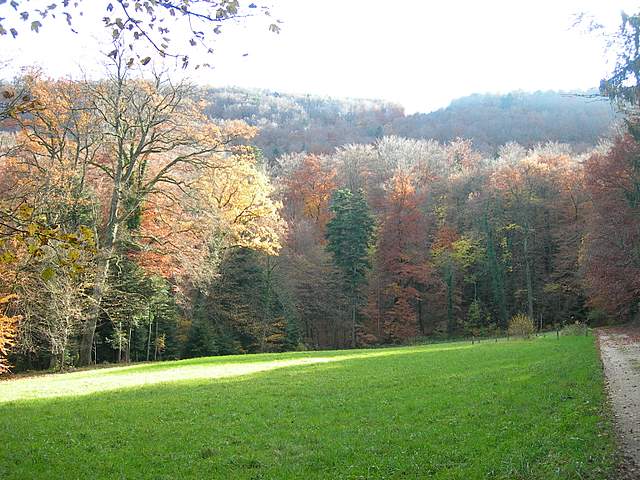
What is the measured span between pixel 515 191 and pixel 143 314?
1394 inches

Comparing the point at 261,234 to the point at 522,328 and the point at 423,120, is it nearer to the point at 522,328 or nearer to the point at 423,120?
the point at 522,328

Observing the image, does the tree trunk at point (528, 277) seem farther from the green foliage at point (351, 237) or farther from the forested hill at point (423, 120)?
the forested hill at point (423, 120)

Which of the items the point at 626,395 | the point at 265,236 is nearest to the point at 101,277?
the point at 265,236

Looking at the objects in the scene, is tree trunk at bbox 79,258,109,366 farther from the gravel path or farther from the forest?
the gravel path

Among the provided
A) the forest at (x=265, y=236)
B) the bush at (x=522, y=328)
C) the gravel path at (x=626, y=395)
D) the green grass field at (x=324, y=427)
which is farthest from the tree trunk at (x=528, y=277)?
the green grass field at (x=324, y=427)

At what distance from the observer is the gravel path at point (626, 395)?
712 cm

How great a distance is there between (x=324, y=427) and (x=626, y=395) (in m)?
6.60

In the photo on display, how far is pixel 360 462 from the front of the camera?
7.82m

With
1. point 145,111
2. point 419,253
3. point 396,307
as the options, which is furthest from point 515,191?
point 145,111

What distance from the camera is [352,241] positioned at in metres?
48.2

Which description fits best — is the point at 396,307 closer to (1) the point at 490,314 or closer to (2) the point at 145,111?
(1) the point at 490,314

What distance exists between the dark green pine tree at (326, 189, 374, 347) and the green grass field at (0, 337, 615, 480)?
30602 mm

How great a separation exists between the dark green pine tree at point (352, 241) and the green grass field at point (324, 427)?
100 ft

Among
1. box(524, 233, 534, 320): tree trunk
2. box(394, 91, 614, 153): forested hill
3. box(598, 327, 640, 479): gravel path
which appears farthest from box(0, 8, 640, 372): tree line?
box(394, 91, 614, 153): forested hill
